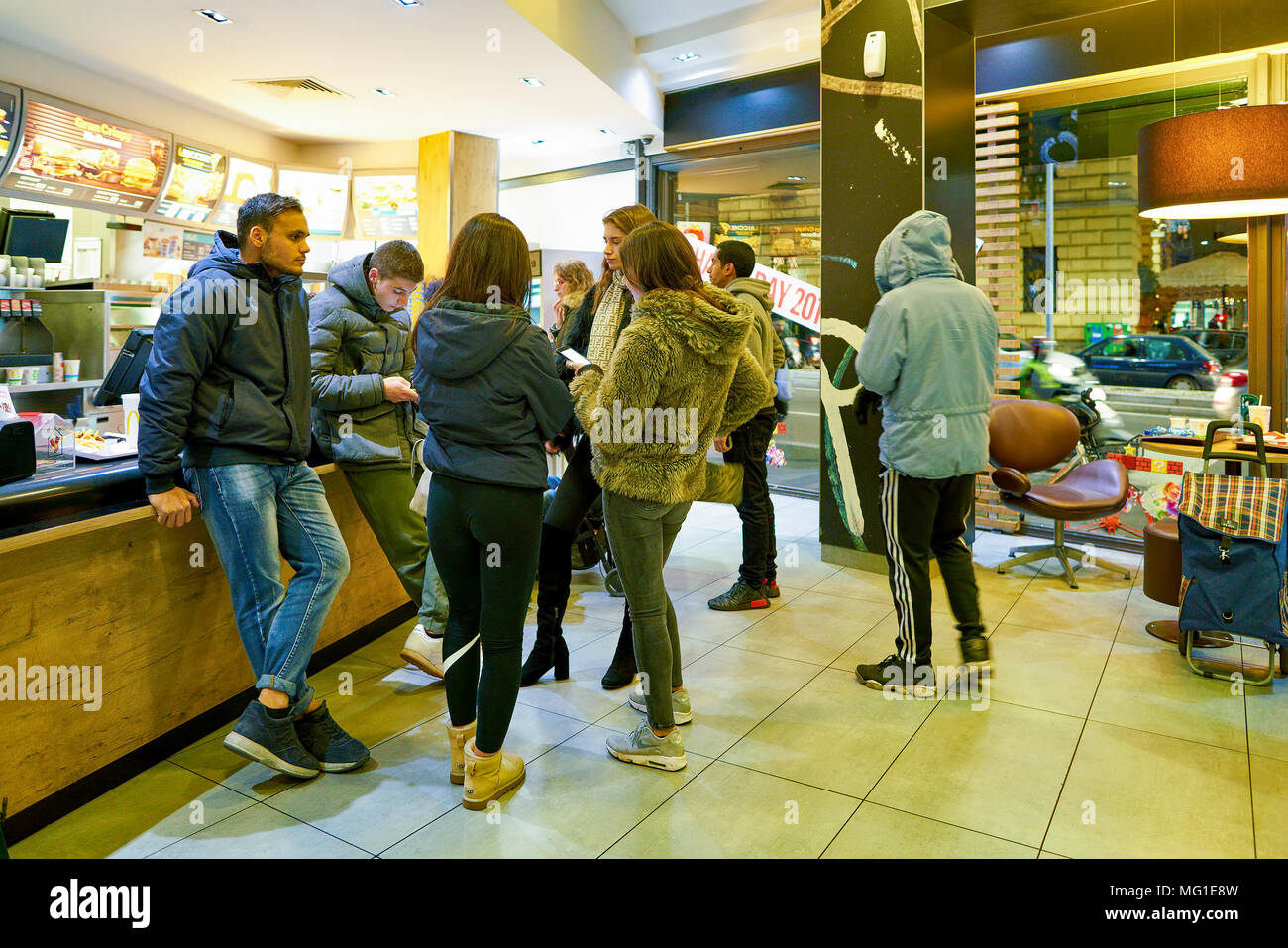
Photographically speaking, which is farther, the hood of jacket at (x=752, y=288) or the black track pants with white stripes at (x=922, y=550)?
the hood of jacket at (x=752, y=288)

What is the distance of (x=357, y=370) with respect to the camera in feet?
10.6

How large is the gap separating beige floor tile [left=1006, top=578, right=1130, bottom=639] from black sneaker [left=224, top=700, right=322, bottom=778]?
3.16 meters

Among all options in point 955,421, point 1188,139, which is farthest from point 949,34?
point 955,421

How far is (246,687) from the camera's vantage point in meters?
3.03

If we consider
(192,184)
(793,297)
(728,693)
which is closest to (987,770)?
(728,693)

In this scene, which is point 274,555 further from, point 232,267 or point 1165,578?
point 1165,578

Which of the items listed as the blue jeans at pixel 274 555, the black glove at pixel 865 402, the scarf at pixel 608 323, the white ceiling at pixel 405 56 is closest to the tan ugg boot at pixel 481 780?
the blue jeans at pixel 274 555

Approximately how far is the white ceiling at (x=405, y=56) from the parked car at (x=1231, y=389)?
11.7 feet

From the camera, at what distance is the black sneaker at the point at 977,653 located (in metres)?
3.31

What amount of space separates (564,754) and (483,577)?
0.78 m

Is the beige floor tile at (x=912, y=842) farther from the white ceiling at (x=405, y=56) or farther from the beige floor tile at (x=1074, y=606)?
the white ceiling at (x=405, y=56)

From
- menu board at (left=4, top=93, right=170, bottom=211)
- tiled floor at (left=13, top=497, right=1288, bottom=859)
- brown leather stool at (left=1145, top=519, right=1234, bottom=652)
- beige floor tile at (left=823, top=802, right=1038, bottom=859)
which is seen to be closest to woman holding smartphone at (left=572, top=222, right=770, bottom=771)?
tiled floor at (left=13, top=497, right=1288, bottom=859)

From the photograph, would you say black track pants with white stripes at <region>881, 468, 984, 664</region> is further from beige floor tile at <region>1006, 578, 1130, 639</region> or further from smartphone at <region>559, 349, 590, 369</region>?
smartphone at <region>559, 349, 590, 369</region>
